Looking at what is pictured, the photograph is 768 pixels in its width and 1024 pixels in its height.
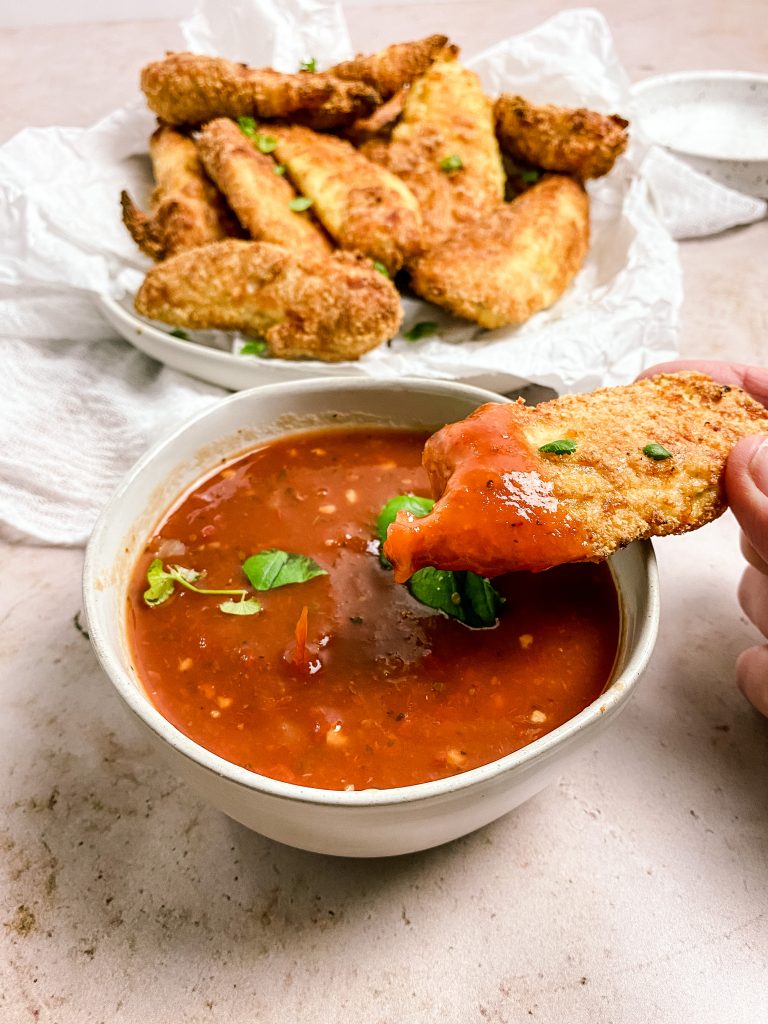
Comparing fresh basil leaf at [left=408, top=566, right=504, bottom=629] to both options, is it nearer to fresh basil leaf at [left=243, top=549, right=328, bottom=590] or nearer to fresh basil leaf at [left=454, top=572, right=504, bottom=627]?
fresh basil leaf at [left=454, top=572, right=504, bottom=627]

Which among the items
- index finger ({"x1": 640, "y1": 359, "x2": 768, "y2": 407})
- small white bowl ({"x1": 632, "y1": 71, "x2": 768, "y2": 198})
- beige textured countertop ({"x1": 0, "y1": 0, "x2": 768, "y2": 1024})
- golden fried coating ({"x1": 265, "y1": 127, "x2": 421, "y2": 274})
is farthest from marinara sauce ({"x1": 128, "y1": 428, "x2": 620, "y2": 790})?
small white bowl ({"x1": 632, "y1": 71, "x2": 768, "y2": 198})

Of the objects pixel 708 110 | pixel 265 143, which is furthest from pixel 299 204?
pixel 708 110

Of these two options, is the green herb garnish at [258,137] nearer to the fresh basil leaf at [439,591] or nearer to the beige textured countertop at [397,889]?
the beige textured countertop at [397,889]

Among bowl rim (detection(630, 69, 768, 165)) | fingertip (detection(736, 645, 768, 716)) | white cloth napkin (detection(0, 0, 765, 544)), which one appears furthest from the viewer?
bowl rim (detection(630, 69, 768, 165))

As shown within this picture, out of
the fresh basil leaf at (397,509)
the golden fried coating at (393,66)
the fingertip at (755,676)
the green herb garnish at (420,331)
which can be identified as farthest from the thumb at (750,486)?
the golden fried coating at (393,66)

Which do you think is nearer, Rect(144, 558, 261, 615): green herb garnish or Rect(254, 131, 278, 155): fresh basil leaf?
Rect(144, 558, 261, 615): green herb garnish

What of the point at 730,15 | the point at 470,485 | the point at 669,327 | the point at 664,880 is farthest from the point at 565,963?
the point at 730,15

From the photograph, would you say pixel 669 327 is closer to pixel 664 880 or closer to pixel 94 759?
pixel 664 880
